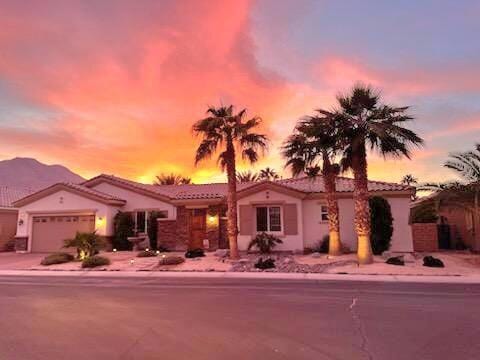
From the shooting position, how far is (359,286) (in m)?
13.5

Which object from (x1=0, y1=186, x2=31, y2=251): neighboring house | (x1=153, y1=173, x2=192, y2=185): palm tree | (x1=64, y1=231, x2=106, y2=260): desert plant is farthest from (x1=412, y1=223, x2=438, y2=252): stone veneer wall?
(x1=153, y1=173, x2=192, y2=185): palm tree

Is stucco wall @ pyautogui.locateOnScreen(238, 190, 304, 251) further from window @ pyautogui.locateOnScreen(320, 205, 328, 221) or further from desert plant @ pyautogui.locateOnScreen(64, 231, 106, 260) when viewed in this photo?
desert plant @ pyautogui.locateOnScreen(64, 231, 106, 260)

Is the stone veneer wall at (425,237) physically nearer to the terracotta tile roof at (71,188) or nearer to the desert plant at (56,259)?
the terracotta tile roof at (71,188)

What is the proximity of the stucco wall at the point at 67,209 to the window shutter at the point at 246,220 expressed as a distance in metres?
9.19

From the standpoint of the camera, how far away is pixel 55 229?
91.1 feet

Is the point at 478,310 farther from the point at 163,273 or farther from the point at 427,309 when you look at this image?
the point at 163,273

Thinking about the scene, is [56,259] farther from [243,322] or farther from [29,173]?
[29,173]

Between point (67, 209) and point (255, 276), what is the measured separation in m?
16.7

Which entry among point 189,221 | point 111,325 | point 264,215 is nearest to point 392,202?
point 264,215

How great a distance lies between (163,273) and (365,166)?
10.6 m

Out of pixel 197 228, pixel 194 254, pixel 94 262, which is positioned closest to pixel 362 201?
pixel 194 254

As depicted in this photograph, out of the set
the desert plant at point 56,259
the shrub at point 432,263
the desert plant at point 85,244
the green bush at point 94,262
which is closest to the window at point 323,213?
the shrub at point 432,263

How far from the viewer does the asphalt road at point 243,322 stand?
6.20m

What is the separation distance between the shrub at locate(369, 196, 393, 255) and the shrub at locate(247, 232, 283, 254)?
544 cm
